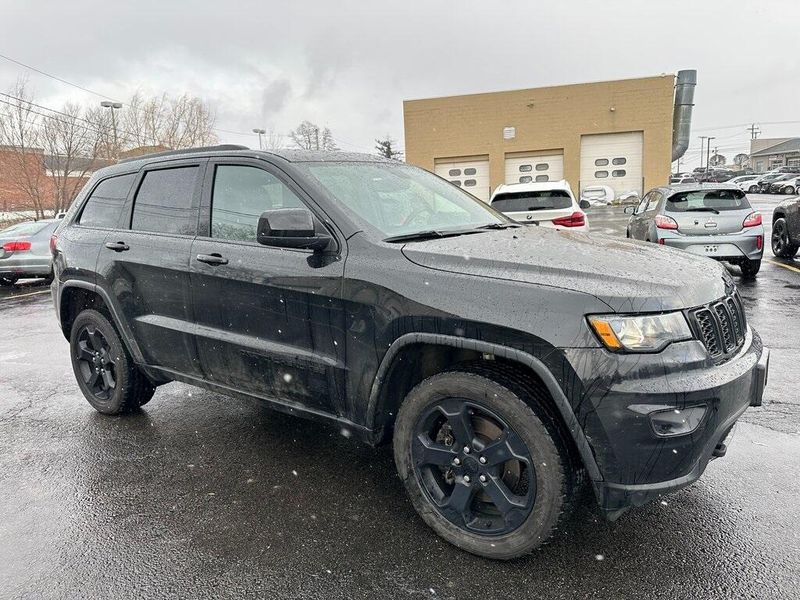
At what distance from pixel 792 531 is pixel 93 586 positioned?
3.06 meters

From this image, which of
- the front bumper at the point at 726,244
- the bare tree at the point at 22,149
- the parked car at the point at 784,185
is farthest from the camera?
the parked car at the point at 784,185

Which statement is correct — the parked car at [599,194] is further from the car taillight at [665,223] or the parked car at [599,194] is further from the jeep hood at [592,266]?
the jeep hood at [592,266]

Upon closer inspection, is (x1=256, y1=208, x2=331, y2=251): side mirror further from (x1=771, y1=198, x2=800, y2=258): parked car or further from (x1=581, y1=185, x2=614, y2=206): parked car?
(x1=581, y1=185, x2=614, y2=206): parked car

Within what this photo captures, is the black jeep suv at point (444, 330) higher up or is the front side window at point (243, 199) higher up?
the front side window at point (243, 199)

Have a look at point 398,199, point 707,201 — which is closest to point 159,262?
point 398,199

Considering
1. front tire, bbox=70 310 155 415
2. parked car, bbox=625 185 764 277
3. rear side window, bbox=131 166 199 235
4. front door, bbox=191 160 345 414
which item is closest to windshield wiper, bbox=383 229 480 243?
front door, bbox=191 160 345 414

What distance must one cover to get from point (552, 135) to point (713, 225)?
64.5ft

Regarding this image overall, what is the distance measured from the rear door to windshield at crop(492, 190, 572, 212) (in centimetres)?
570

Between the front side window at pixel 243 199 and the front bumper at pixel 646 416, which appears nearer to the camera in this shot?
the front bumper at pixel 646 416

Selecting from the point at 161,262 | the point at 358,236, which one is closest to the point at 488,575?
the point at 358,236

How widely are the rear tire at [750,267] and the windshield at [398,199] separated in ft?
→ 22.0

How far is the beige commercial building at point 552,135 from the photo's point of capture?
26078 millimetres

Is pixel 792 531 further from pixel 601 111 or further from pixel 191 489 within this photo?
pixel 601 111

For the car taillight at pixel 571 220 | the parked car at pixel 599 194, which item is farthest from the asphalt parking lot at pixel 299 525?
the parked car at pixel 599 194
